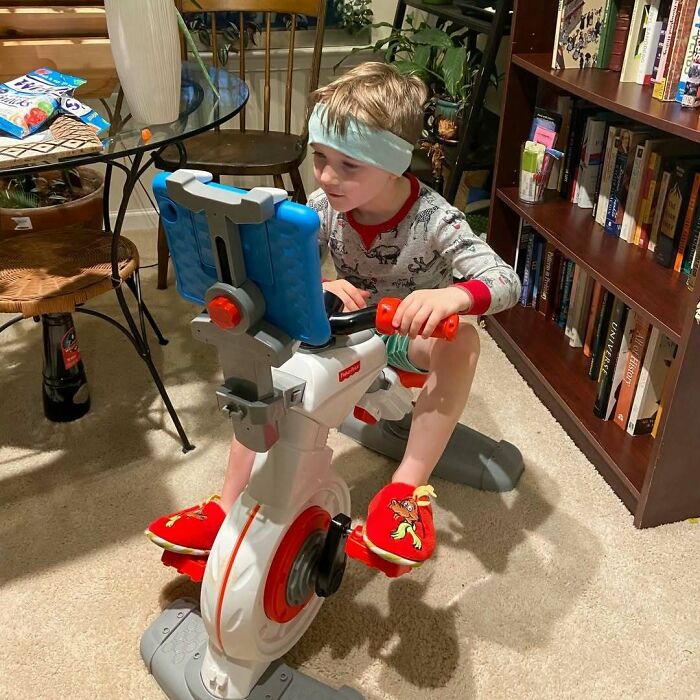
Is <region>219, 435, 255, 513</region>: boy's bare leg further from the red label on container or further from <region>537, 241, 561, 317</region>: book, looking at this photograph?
<region>537, 241, 561, 317</region>: book

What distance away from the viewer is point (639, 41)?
147 cm

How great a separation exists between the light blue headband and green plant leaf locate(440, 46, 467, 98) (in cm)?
107

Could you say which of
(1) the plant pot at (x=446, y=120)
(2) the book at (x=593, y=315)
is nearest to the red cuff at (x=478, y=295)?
(2) the book at (x=593, y=315)

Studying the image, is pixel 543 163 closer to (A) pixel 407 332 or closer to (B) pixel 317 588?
(A) pixel 407 332

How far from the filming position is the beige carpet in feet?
3.51

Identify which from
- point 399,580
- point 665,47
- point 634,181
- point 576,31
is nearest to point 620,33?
point 576,31

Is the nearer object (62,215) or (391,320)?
(391,320)

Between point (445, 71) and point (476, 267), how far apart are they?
112cm

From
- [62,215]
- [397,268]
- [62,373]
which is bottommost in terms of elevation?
[62,373]

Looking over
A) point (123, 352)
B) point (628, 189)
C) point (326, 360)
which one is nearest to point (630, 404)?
point (628, 189)

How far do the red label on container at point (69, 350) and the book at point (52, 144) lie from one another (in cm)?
50

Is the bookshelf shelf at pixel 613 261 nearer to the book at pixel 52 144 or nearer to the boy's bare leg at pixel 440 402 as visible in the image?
the boy's bare leg at pixel 440 402

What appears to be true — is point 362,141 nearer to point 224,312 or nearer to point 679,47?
point 224,312

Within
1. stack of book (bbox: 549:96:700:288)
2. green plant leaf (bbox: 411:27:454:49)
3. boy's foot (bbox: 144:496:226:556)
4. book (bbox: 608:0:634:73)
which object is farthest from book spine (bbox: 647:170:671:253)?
boy's foot (bbox: 144:496:226:556)
